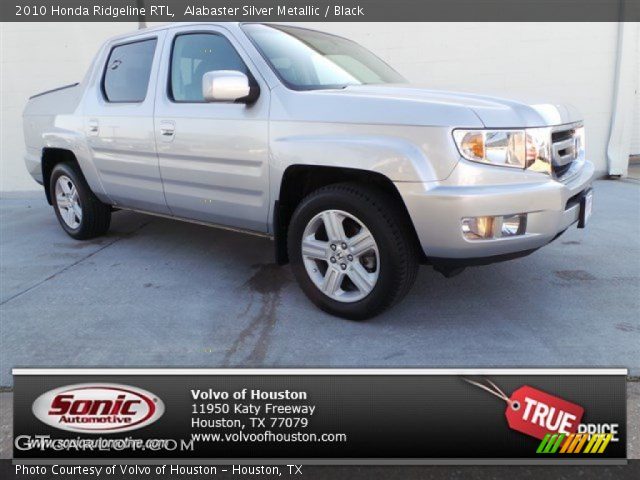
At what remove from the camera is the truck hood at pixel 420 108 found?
2.60 m

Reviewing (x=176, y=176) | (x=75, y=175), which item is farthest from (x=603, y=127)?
(x=75, y=175)

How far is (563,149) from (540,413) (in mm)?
1640

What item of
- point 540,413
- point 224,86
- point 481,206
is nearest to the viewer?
point 540,413

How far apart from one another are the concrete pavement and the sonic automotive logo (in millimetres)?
648

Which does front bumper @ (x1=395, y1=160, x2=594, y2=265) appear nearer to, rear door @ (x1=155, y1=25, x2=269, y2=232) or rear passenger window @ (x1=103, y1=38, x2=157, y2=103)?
rear door @ (x1=155, y1=25, x2=269, y2=232)

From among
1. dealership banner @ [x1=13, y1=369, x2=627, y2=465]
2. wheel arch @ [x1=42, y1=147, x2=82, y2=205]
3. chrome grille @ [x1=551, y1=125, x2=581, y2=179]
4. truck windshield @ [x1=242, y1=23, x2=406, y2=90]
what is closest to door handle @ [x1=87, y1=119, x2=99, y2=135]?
wheel arch @ [x1=42, y1=147, x2=82, y2=205]

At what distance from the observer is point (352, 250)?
2982 mm

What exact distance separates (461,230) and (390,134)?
24.6 inches

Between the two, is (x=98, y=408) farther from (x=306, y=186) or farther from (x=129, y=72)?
(x=129, y=72)

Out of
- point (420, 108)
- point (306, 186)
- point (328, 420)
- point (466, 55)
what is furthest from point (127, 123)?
point (466, 55)

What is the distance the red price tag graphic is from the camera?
76.4 inches

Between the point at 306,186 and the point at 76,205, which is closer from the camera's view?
the point at 306,186

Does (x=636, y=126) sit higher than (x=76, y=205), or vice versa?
(x=636, y=126)
